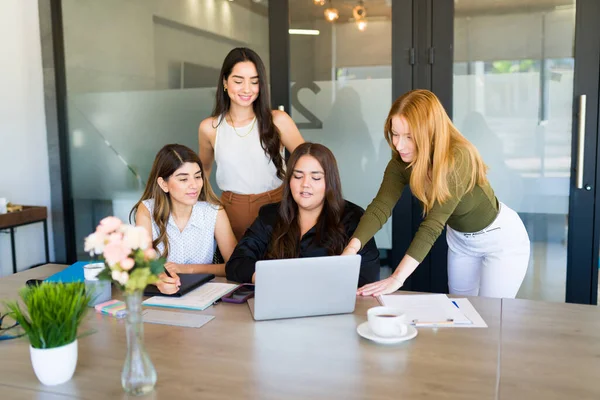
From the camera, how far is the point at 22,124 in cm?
411

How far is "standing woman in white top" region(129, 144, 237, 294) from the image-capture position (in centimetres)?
241

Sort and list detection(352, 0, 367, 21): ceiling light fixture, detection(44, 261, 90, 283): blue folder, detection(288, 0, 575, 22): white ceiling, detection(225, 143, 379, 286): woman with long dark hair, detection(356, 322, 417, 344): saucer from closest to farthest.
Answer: detection(356, 322, 417, 344): saucer < detection(44, 261, 90, 283): blue folder < detection(225, 143, 379, 286): woman with long dark hair < detection(288, 0, 575, 22): white ceiling < detection(352, 0, 367, 21): ceiling light fixture

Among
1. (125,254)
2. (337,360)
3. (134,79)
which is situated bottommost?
(337,360)

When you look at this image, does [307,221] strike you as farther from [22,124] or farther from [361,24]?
[22,124]

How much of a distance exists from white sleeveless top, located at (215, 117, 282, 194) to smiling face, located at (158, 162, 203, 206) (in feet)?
0.90

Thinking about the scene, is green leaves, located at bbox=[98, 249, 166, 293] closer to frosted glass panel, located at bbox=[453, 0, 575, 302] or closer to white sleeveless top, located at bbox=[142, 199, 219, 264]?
white sleeveless top, located at bbox=[142, 199, 219, 264]

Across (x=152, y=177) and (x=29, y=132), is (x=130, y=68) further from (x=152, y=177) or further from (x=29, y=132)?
(x=152, y=177)

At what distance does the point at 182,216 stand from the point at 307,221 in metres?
0.56

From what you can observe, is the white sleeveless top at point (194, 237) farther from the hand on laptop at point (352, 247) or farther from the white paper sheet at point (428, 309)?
the white paper sheet at point (428, 309)

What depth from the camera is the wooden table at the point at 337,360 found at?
48.9 inches

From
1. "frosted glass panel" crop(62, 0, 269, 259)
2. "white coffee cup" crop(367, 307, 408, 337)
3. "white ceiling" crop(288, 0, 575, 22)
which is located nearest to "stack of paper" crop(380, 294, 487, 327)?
"white coffee cup" crop(367, 307, 408, 337)

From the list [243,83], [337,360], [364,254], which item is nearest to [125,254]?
[337,360]

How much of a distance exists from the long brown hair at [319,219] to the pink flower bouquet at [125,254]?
108 centimetres

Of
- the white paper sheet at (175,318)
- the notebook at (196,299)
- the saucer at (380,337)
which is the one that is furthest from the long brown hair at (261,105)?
the saucer at (380,337)
